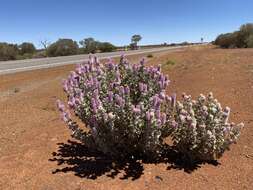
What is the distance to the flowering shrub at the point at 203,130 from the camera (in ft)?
14.4

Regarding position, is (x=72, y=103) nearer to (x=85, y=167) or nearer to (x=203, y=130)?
(x=85, y=167)

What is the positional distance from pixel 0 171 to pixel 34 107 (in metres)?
4.23

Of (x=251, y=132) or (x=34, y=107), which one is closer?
(x=251, y=132)

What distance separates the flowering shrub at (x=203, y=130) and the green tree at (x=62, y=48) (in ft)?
218

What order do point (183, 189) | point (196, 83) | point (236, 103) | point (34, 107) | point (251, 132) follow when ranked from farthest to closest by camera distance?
point (196, 83) → point (34, 107) → point (236, 103) → point (251, 132) → point (183, 189)

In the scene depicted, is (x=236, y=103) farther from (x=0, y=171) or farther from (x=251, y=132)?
(x=0, y=171)

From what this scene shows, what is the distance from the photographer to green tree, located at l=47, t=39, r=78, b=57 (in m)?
69.7

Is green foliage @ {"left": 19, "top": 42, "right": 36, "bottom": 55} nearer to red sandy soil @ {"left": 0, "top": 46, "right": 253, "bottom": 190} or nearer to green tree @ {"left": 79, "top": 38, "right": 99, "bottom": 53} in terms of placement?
green tree @ {"left": 79, "top": 38, "right": 99, "bottom": 53}

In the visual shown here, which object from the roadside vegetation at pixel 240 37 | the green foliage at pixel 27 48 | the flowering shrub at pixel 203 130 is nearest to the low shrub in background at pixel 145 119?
the flowering shrub at pixel 203 130

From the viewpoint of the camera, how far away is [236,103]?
24.5 ft

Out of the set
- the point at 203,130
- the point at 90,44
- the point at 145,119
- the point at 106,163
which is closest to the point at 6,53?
the point at 90,44

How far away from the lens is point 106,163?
4812 mm

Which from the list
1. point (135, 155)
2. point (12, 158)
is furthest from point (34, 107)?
point (135, 155)

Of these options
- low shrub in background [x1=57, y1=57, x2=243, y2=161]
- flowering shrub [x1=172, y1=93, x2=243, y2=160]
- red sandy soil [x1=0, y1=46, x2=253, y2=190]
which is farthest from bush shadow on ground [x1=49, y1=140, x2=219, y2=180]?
flowering shrub [x1=172, y1=93, x2=243, y2=160]
